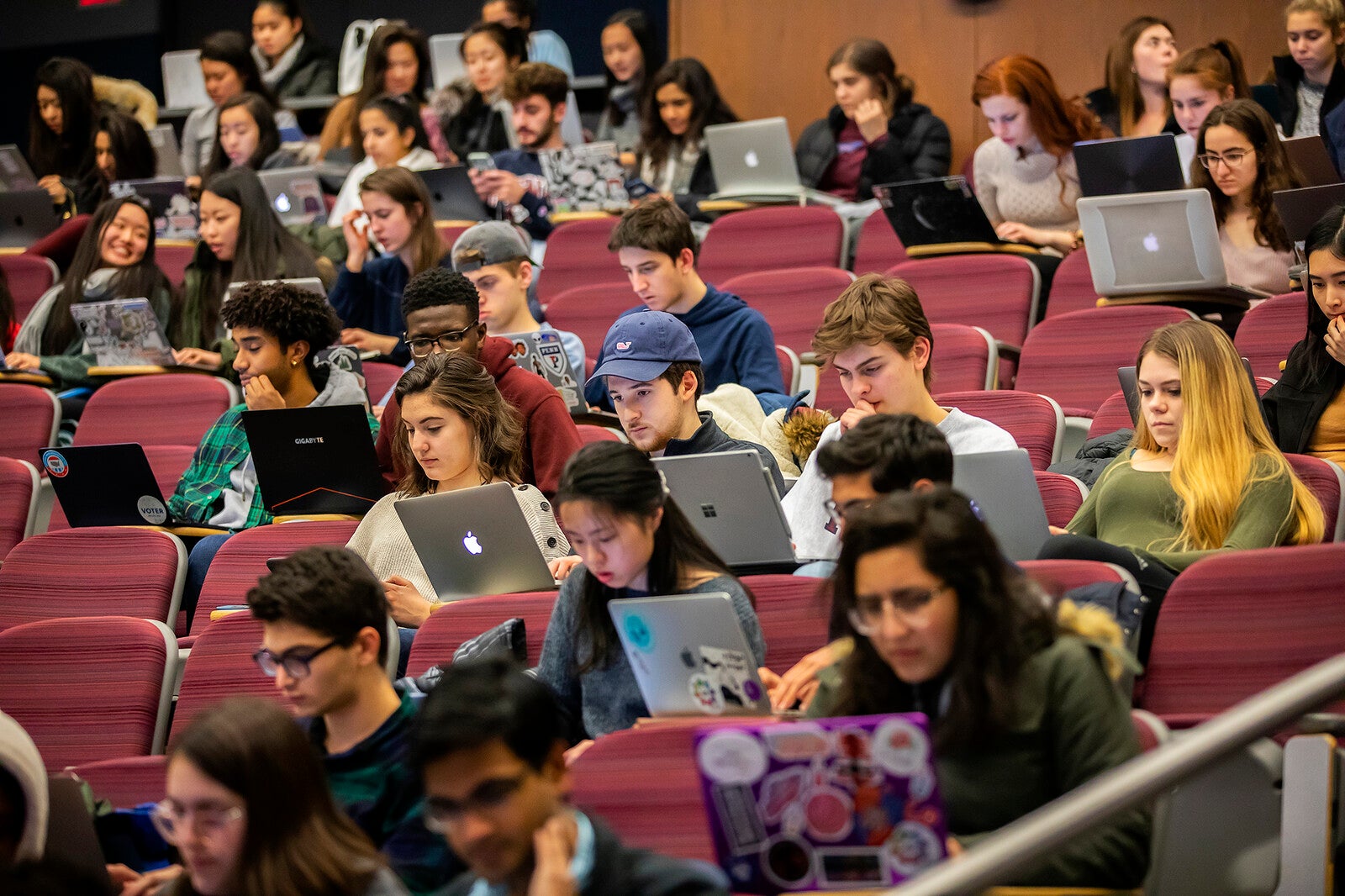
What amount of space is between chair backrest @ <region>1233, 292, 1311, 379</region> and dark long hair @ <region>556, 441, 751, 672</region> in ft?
6.89

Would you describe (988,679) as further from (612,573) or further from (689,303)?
(689,303)

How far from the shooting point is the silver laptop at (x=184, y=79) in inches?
345

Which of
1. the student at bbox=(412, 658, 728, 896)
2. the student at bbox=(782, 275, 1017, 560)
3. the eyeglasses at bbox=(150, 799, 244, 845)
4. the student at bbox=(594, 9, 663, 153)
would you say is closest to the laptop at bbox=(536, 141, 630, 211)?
the student at bbox=(594, 9, 663, 153)

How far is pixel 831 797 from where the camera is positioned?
165 cm

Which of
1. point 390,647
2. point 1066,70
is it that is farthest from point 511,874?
point 1066,70

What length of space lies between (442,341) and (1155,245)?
197 cm

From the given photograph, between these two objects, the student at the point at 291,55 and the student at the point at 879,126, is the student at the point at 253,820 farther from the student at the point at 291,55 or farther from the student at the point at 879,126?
the student at the point at 291,55

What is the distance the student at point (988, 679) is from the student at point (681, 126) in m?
4.58

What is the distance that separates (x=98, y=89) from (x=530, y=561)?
20.9 ft

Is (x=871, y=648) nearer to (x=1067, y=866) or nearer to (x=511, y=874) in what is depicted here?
(x=1067, y=866)

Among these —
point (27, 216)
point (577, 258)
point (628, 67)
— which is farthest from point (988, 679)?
point (27, 216)

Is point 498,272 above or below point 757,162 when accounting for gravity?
below

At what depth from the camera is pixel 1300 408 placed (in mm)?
3467

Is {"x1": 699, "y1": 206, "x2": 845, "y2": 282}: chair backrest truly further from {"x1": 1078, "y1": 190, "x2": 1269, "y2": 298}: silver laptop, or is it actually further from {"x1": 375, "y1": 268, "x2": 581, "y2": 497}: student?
{"x1": 375, "y1": 268, "x2": 581, "y2": 497}: student
